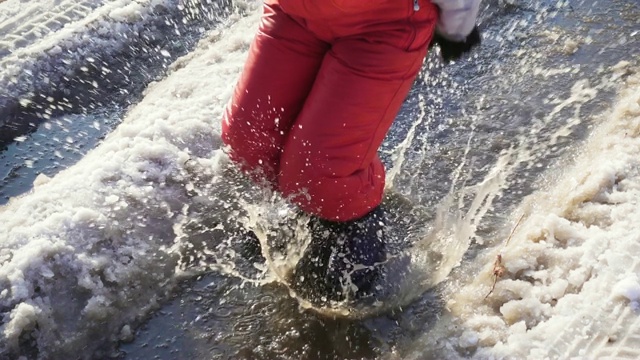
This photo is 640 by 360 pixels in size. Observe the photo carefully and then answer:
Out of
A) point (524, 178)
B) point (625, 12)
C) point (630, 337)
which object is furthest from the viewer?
point (625, 12)

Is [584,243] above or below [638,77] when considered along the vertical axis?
below

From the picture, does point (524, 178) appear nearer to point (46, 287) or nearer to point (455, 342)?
point (455, 342)

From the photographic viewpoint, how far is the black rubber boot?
2.33 m

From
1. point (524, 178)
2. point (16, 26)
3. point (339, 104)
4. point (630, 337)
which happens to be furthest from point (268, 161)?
point (16, 26)

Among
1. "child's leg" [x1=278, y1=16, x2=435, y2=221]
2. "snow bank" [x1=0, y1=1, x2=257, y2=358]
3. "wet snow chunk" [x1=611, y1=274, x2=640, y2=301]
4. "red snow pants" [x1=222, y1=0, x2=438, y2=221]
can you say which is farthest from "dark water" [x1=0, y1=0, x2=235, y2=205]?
"wet snow chunk" [x1=611, y1=274, x2=640, y2=301]

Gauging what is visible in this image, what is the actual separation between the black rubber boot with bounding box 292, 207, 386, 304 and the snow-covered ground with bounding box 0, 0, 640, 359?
130mm

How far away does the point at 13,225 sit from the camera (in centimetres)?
240

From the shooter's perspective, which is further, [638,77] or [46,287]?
[638,77]

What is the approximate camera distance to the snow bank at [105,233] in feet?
7.04

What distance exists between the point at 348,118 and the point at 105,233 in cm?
95

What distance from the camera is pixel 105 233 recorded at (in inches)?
95.3

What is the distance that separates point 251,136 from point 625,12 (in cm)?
251

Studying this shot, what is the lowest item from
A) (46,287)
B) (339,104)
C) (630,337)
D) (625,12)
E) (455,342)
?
(46,287)

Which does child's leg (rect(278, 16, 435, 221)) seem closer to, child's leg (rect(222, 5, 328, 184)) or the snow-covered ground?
child's leg (rect(222, 5, 328, 184))
